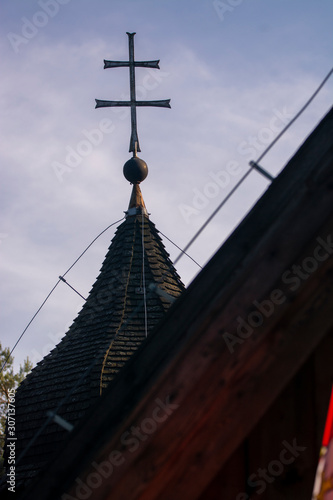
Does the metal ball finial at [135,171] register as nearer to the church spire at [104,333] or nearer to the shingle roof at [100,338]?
the church spire at [104,333]

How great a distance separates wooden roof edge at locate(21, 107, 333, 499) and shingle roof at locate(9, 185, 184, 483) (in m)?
6.86

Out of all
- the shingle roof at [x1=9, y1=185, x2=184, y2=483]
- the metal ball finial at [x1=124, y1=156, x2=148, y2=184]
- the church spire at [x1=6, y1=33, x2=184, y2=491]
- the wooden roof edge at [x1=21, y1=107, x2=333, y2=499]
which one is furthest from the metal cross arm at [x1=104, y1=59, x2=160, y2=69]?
the wooden roof edge at [x1=21, y1=107, x2=333, y2=499]

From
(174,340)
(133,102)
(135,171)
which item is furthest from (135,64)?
(174,340)

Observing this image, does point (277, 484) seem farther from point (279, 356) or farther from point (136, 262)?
point (136, 262)

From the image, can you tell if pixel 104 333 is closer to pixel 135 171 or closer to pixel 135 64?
pixel 135 171

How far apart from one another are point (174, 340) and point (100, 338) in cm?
810

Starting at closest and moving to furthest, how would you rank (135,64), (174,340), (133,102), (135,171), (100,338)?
1. (174,340)
2. (100,338)
3. (135,171)
4. (133,102)
5. (135,64)

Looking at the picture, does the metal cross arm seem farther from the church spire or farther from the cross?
the church spire

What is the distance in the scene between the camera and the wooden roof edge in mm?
2514

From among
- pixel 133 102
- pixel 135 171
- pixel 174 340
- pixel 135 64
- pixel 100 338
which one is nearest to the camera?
pixel 174 340

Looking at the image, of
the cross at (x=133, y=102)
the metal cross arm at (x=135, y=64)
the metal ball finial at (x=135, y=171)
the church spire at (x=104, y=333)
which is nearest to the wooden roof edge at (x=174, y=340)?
the church spire at (x=104, y=333)

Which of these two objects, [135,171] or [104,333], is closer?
[104,333]

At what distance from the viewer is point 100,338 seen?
417 inches

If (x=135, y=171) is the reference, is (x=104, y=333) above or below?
below
